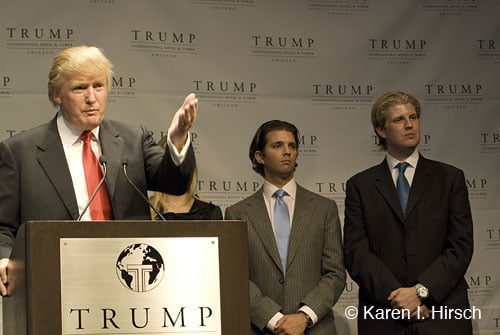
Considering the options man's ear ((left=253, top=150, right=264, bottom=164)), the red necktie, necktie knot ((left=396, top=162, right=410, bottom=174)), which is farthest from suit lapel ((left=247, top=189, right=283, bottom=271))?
the red necktie

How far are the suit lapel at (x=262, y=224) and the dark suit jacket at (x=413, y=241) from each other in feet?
1.15

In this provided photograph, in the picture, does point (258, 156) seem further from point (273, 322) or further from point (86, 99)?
point (86, 99)

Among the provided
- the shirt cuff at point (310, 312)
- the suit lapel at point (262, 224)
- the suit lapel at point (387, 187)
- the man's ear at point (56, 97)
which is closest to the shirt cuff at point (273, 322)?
the shirt cuff at point (310, 312)

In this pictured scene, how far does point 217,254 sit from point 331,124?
128 inches

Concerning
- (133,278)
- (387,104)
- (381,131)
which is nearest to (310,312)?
(381,131)

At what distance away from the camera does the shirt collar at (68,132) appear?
10.1ft

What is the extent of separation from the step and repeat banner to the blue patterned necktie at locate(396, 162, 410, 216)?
100cm

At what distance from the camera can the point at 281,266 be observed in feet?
14.6

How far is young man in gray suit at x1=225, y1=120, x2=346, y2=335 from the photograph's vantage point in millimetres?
4293

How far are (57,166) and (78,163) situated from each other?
0.07 metres

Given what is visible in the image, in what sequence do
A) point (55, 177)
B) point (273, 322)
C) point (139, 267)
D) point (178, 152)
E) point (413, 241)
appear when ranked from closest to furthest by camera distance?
point (139, 267)
point (178, 152)
point (55, 177)
point (273, 322)
point (413, 241)

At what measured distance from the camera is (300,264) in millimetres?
4453

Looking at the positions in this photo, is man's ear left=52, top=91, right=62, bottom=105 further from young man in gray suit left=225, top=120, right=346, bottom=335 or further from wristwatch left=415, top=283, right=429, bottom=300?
wristwatch left=415, top=283, right=429, bottom=300

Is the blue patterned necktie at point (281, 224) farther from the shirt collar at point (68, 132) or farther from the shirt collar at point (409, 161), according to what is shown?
the shirt collar at point (68, 132)
